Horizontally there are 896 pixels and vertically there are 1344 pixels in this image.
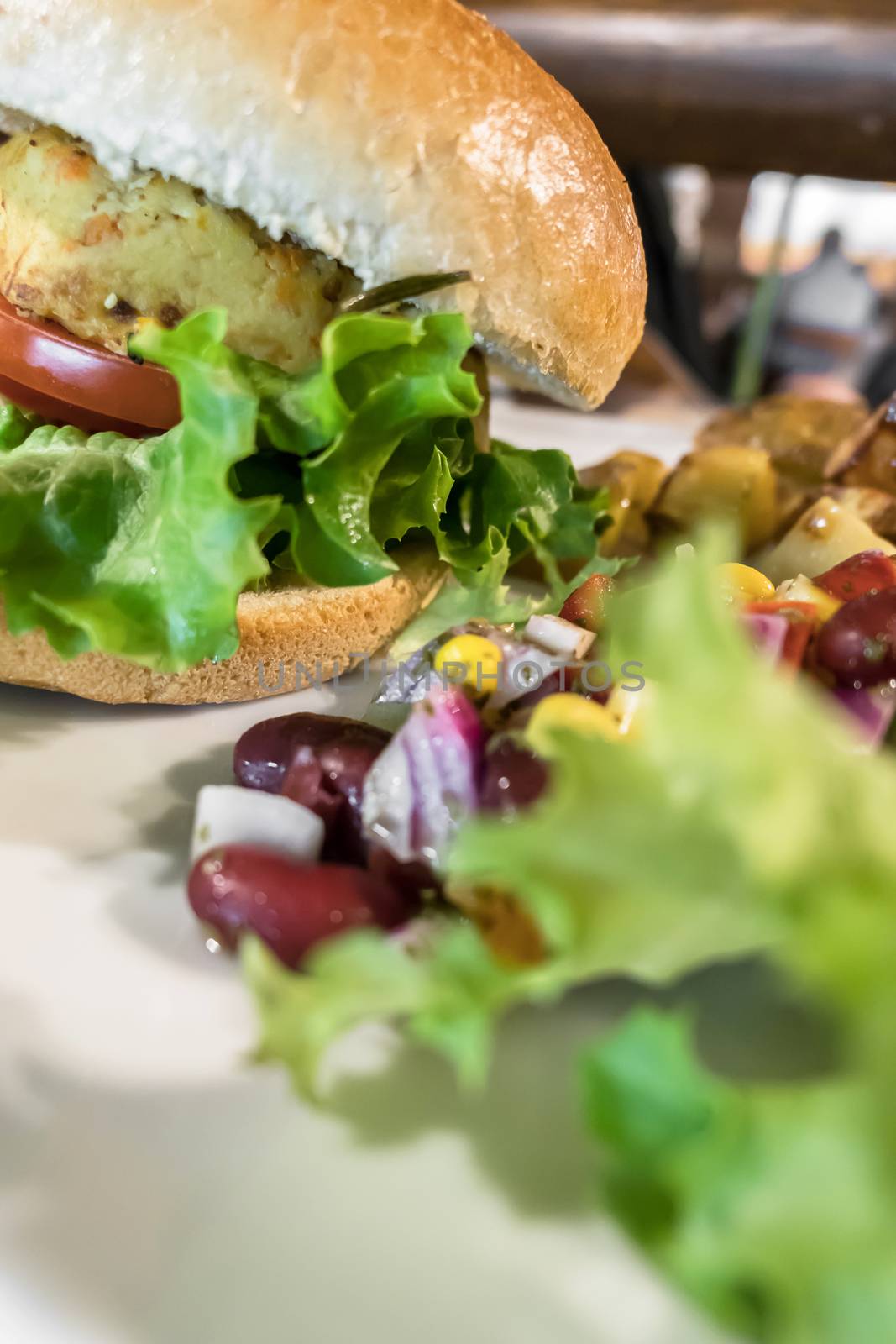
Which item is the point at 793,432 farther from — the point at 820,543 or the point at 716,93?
the point at 716,93

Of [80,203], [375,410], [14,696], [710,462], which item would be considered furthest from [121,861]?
[710,462]

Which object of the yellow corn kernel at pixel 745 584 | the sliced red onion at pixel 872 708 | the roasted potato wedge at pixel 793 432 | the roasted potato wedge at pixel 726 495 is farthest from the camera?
the roasted potato wedge at pixel 793 432

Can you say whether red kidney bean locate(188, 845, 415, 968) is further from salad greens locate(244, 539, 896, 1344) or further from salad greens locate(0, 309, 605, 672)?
salad greens locate(0, 309, 605, 672)

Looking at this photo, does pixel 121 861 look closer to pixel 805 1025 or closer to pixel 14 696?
pixel 14 696

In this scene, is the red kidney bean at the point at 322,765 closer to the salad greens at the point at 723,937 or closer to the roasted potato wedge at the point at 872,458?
the salad greens at the point at 723,937

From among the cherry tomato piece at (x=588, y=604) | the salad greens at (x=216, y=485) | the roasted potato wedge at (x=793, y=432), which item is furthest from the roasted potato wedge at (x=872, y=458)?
the salad greens at (x=216, y=485)

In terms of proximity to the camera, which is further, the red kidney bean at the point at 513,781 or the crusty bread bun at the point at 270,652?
the crusty bread bun at the point at 270,652
